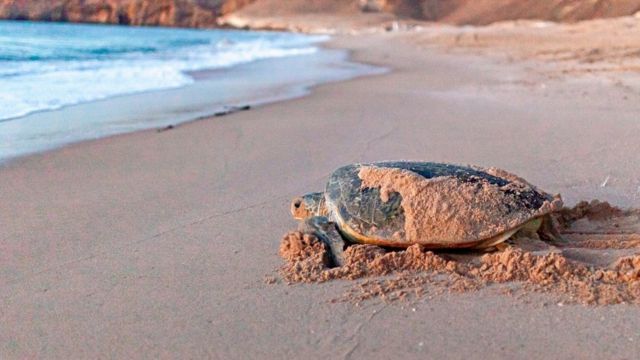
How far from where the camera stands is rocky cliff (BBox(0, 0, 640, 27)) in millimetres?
55250

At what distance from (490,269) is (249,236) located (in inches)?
48.8

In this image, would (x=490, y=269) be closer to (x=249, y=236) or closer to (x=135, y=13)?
(x=249, y=236)

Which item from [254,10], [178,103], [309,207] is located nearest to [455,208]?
[309,207]

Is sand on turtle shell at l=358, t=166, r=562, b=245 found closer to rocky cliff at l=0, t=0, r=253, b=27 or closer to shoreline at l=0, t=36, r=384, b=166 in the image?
shoreline at l=0, t=36, r=384, b=166

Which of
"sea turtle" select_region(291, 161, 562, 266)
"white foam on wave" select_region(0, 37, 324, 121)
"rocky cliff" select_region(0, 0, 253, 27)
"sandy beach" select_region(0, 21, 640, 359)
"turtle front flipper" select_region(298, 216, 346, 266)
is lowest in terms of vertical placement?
"rocky cliff" select_region(0, 0, 253, 27)

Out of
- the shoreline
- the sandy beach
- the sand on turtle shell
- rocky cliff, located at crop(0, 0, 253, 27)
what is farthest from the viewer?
rocky cliff, located at crop(0, 0, 253, 27)

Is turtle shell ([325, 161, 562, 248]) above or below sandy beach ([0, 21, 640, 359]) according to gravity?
above

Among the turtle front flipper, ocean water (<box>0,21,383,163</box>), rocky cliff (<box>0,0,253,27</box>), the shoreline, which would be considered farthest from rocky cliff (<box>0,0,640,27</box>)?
the turtle front flipper

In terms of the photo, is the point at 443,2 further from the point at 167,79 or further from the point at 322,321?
the point at 322,321

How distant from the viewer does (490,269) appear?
270cm

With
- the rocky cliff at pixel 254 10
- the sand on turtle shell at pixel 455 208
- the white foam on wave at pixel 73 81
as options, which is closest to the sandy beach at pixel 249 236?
the sand on turtle shell at pixel 455 208

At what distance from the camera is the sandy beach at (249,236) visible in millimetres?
2191

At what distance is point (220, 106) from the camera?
26.5 feet

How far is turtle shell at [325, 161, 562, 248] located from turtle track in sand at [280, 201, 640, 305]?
3.2 inches
